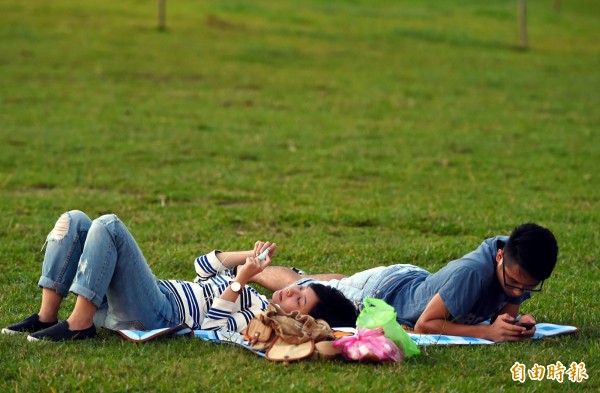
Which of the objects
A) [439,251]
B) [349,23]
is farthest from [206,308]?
[349,23]

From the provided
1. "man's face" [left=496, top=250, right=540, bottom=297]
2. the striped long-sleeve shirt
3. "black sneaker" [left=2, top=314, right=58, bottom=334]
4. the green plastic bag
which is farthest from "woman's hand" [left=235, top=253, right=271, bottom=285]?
"man's face" [left=496, top=250, right=540, bottom=297]

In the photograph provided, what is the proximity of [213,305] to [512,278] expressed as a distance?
1.85 m

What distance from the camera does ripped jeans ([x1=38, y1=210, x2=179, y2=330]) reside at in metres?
5.52

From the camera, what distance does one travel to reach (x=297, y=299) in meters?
5.89

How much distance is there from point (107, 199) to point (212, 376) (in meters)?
5.39

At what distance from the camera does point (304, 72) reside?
2078cm

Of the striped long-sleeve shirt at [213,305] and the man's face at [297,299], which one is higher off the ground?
the man's face at [297,299]

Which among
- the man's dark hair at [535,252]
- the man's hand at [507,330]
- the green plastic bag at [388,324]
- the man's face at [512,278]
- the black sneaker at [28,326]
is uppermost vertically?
the man's dark hair at [535,252]

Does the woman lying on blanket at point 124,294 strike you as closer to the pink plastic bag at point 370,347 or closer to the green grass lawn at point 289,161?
the green grass lawn at point 289,161

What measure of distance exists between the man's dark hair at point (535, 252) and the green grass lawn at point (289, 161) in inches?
20.2

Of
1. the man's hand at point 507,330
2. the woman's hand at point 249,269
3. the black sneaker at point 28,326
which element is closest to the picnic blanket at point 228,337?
the man's hand at point 507,330

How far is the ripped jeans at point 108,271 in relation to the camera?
552 centimetres

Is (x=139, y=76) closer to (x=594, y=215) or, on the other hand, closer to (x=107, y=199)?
(x=107, y=199)

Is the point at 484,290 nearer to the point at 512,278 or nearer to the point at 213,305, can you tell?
the point at 512,278
